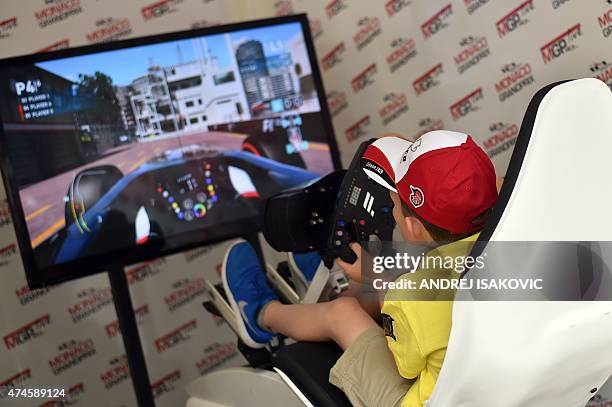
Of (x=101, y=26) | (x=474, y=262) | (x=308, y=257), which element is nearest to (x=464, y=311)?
(x=474, y=262)

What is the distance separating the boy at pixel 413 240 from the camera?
142 centimetres

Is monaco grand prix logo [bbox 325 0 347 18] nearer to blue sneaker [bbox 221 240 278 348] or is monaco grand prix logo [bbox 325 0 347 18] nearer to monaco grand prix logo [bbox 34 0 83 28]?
monaco grand prix logo [bbox 34 0 83 28]

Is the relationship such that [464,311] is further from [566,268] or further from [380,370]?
[380,370]

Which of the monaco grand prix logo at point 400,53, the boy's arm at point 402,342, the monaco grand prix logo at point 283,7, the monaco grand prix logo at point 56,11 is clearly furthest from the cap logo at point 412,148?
the monaco grand prix logo at point 56,11

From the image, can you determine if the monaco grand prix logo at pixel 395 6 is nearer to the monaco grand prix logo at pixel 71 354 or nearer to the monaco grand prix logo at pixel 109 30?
the monaco grand prix logo at pixel 109 30

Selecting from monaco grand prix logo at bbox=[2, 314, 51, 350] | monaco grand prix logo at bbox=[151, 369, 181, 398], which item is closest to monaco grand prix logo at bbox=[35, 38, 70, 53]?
monaco grand prix logo at bbox=[2, 314, 51, 350]

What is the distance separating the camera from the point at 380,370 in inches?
61.3

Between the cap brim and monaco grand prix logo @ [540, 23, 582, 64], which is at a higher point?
monaco grand prix logo @ [540, 23, 582, 64]

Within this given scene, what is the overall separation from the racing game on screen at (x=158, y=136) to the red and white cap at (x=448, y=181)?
3.56 feet

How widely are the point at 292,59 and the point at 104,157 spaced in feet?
2.47

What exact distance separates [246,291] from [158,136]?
67 cm

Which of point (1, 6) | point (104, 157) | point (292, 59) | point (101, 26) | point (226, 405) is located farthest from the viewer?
point (101, 26)

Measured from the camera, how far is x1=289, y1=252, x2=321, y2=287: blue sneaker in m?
2.29

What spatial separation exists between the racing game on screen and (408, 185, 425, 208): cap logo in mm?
1121
